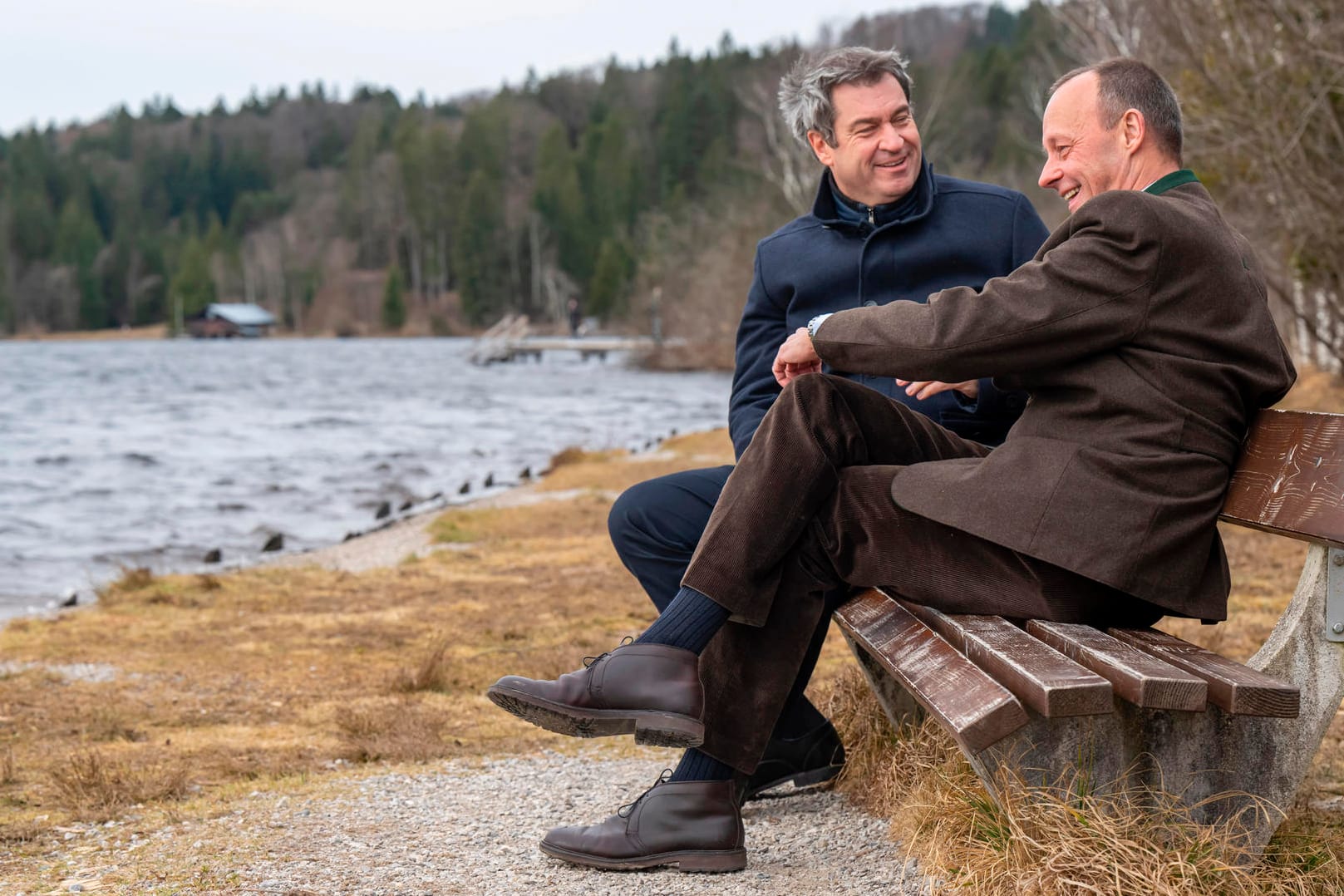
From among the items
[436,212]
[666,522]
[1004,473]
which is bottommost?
[666,522]

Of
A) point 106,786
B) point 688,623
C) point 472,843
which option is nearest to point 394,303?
point 106,786

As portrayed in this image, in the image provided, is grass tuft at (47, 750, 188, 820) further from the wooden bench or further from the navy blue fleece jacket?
the wooden bench

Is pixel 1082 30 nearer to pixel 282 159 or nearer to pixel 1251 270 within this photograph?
pixel 1251 270

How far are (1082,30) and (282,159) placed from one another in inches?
5780

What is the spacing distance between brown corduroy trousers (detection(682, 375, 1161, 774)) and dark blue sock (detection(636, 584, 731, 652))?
0.04 meters

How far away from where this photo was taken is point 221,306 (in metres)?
109

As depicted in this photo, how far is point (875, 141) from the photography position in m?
4.17

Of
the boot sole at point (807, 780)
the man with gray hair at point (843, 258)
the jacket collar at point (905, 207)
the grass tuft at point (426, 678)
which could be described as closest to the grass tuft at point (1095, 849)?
the boot sole at point (807, 780)

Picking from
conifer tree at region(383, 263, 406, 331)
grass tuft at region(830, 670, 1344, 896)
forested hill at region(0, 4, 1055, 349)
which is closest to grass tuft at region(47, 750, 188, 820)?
grass tuft at region(830, 670, 1344, 896)

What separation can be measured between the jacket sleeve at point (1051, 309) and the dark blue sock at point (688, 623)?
0.71 meters

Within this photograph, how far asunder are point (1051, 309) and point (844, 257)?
1398mm

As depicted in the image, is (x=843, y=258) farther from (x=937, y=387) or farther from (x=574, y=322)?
(x=574, y=322)

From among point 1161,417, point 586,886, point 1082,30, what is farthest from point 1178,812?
point 1082,30

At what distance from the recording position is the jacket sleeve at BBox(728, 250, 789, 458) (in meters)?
4.21
